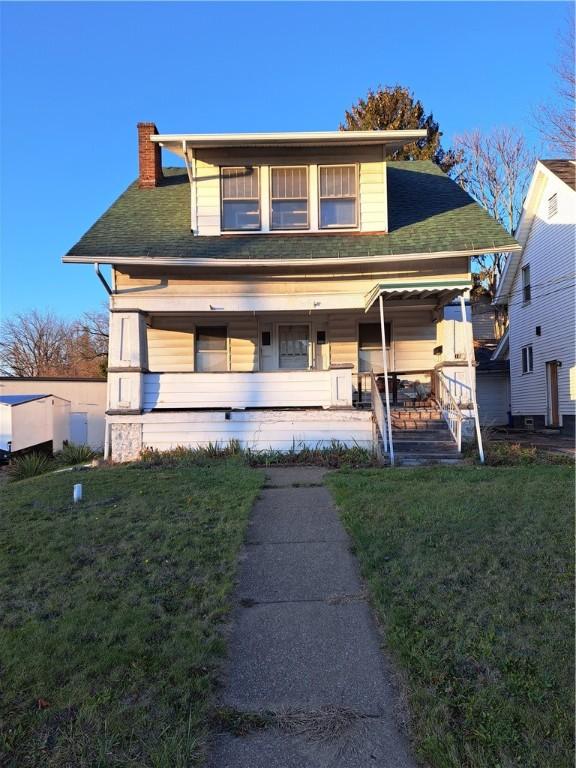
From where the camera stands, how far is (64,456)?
12.5 m

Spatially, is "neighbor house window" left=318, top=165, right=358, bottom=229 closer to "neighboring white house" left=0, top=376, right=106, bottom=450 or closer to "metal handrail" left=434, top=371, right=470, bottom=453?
"metal handrail" left=434, top=371, right=470, bottom=453

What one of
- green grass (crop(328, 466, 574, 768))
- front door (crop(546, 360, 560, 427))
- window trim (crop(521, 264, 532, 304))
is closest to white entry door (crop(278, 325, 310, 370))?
green grass (crop(328, 466, 574, 768))

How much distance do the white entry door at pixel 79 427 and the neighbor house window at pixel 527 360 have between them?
16.5 metres

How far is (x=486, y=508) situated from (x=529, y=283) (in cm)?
1743

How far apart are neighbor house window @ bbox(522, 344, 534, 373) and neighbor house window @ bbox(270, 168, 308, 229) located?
13157 millimetres

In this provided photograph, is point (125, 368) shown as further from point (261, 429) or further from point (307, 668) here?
point (307, 668)

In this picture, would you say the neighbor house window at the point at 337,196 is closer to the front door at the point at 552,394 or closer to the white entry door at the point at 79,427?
the white entry door at the point at 79,427

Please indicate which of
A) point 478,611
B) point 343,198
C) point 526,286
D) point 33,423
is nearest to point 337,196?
point 343,198

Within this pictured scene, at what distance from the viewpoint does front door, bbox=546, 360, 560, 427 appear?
19.4 metres

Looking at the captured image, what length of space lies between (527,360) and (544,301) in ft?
8.99

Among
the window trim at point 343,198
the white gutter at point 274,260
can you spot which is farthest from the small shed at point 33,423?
the window trim at point 343,198

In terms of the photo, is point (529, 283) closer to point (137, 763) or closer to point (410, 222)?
point (410, 222)

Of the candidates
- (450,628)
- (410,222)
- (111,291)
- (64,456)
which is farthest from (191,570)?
(410,222)

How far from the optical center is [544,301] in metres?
19.9
